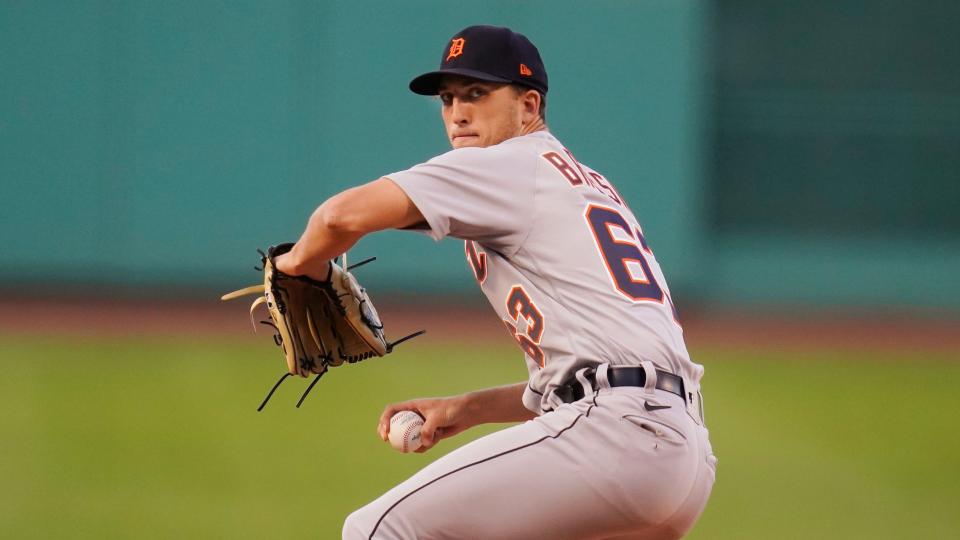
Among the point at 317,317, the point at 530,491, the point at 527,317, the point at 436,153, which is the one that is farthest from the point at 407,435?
the point at 436,153

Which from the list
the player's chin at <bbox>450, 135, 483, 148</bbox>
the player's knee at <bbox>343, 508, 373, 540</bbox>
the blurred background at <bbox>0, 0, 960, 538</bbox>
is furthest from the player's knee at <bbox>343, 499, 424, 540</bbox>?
the blurred background at <bbox>0, 0, 960, 538</bbox>

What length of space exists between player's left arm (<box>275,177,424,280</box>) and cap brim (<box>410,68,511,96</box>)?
1.55 feet

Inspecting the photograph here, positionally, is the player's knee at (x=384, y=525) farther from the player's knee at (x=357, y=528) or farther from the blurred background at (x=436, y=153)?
the blurred background at (x=436, y=153)

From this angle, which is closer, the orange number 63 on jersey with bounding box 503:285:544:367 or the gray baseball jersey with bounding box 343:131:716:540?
the gray baseball jersey with bounding box 343:131:716:540

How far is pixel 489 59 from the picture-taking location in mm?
3176

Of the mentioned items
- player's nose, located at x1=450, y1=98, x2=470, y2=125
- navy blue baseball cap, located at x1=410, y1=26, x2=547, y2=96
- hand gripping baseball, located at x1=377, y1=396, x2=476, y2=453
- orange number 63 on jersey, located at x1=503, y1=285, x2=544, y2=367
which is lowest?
hand gripping baseball, located at x1=377, y1=396, x2=476, y2=453

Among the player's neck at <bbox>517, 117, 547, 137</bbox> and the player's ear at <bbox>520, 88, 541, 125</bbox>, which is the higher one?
the player's ear at <bbox>520, 88, 541, 125</bbox>

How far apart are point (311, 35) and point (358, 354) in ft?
31.8

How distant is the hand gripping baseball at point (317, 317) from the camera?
3139mm

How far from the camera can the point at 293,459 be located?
654 cm

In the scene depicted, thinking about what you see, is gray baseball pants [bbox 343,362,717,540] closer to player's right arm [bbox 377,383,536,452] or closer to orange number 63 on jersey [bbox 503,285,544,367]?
orange number 63 on jersey [bbox 503,285,544,367]

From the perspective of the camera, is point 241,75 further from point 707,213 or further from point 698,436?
point 698,436

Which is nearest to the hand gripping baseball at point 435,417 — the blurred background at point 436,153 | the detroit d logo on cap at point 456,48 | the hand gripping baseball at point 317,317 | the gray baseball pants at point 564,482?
the hand gripping baseball at point 317,317

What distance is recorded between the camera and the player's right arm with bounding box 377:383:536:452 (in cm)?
328
